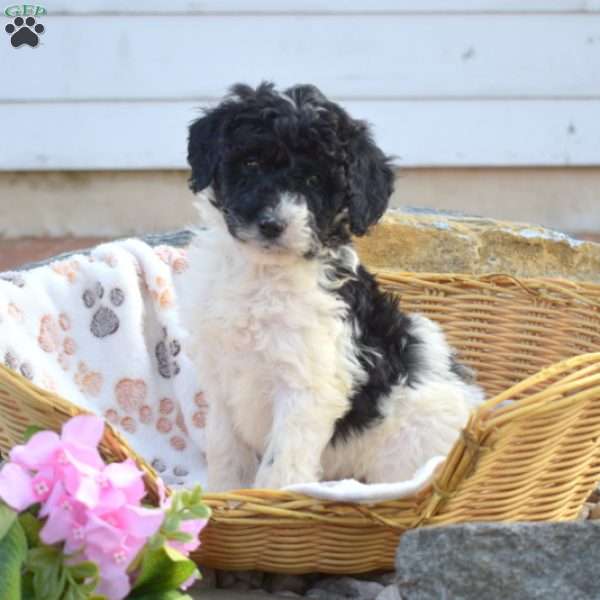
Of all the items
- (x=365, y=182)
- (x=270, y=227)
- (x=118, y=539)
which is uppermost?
(x=365, y=182)

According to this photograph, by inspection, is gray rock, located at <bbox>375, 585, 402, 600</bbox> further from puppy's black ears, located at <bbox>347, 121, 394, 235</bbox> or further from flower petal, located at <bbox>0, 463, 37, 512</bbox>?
flower petal, located at <bbox>0, 463, 37, 512</bbox>

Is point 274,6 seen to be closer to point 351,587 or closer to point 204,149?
point 204,149

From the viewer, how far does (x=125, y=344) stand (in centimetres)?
491

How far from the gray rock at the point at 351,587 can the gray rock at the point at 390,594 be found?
0.25m

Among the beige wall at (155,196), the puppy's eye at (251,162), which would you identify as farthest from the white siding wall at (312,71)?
the puppy's eye at (251,162)

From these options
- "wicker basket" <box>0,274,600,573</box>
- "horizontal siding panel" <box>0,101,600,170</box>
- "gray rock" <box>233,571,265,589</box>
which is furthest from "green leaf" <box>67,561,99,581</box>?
"horizontal siding panel" <box>0,101,600,170</box>

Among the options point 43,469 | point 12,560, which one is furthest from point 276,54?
point 12,560

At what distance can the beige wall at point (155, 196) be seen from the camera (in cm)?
766

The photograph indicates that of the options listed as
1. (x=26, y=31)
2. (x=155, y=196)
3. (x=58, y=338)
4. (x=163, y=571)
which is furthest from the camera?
(x=155, y=196)

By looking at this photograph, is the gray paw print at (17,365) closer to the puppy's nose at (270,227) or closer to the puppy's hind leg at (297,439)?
the puppy's hind leg at (297,439)

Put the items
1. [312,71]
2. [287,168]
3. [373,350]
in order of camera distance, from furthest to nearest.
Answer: [312,71], [373,350], [287,168]

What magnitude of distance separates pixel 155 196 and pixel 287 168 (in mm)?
4302

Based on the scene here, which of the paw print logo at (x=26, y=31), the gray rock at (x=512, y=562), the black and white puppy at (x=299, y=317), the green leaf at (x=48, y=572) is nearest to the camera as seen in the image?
the green leaf at (x=48, y=572)

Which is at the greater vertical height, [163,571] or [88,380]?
[163,571]
